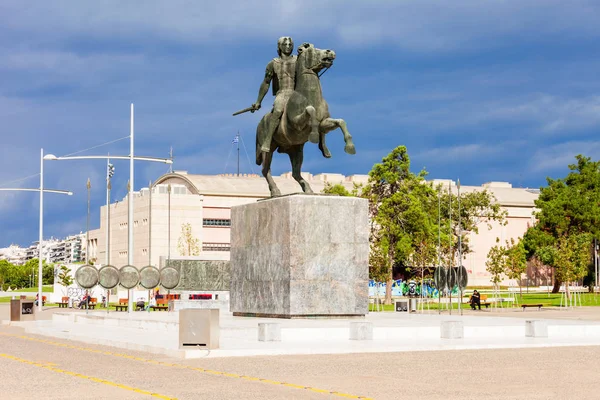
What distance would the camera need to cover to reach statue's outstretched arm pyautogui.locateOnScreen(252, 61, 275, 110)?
27391mm

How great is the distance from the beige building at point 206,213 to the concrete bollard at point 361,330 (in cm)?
8325

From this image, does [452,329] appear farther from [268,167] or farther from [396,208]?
[396,208]

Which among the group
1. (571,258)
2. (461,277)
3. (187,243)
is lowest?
(461,277)

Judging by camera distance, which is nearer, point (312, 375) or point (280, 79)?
point (312, 375)

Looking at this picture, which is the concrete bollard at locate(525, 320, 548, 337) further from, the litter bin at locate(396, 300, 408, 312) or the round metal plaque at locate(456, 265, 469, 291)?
the litter bin at locate(396, 300, 408, 312)

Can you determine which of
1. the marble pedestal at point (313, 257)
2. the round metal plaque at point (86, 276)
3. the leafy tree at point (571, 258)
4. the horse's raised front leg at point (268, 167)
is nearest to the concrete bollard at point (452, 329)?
the marble pedestal at point (313, 257)

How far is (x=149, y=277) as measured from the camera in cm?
4384

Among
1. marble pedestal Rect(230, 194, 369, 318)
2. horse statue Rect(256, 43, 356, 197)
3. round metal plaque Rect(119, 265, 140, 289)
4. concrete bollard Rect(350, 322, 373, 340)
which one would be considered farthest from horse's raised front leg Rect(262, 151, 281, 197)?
round metal plaque Rect(119, 265, 140, 289)

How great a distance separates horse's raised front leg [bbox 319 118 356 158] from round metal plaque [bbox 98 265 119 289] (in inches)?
622

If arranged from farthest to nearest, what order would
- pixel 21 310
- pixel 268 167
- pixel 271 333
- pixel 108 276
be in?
pixel 21 310 → pixel 108 276 → pixel 268 167 → pixel 271 333

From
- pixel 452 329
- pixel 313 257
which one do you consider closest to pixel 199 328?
pixel 313 257

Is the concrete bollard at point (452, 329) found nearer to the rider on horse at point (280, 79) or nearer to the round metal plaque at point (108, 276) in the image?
the rider on horse at point (280, 79)

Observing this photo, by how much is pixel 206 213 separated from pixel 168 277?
67.9 meters

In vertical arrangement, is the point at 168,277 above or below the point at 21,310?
above
